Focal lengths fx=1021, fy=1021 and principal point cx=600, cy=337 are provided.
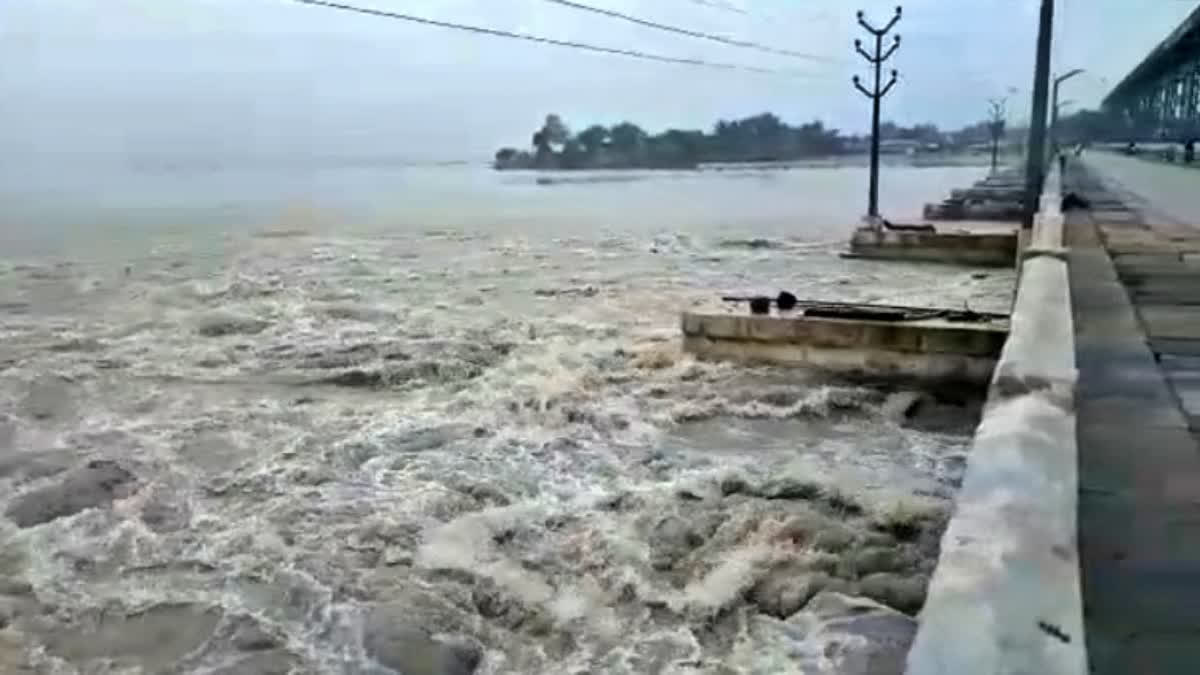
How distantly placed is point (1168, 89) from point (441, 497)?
187 feet

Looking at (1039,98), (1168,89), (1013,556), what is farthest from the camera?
(1168,89)

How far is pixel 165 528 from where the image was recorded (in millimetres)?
6555

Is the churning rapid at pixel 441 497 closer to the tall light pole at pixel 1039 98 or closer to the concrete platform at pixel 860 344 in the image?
the concrete platform at pixel 860 344

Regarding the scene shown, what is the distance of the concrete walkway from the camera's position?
2.42m

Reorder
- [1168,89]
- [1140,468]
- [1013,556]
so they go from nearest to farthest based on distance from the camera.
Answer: [1013,556]
[1140,468]
[1168,89]

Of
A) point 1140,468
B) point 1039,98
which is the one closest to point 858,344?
point 1140,468

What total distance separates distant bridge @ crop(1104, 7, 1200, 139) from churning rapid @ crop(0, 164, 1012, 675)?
24561mm

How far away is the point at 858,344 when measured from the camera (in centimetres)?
1074

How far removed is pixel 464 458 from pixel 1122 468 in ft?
17.7

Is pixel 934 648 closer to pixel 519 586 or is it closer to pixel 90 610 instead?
pixel 519 586

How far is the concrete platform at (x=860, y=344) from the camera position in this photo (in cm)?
1025

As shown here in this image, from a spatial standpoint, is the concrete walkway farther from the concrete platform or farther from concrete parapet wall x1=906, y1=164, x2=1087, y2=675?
the concrete platform

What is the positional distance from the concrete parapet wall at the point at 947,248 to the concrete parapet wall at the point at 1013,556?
58.5ft

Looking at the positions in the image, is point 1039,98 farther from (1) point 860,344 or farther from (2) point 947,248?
(1) point 860,344
